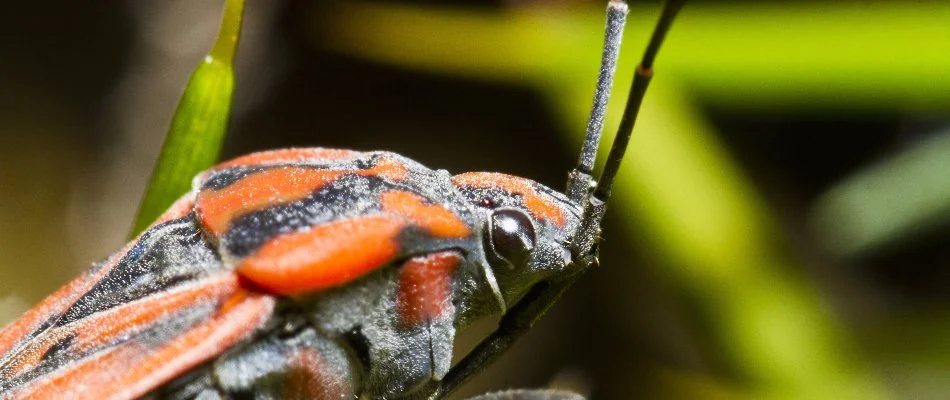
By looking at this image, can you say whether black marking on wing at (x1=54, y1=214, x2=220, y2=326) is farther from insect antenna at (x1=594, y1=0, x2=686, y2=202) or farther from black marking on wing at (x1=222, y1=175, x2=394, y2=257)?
insect antenna at (x1=594, y1=0, x2=686, y2=202)

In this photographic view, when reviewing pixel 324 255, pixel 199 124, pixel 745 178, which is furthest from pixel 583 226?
pixel 745 178

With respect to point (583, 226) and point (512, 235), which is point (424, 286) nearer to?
point (512, 235)

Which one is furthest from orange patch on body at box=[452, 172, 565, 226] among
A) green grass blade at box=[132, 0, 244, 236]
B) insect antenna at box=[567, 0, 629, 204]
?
green grass blade at box=[132, 0, 244, 236]

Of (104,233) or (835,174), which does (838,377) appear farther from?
(104,233)

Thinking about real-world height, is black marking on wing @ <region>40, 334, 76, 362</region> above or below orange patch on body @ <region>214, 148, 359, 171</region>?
below

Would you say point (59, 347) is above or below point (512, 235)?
below
